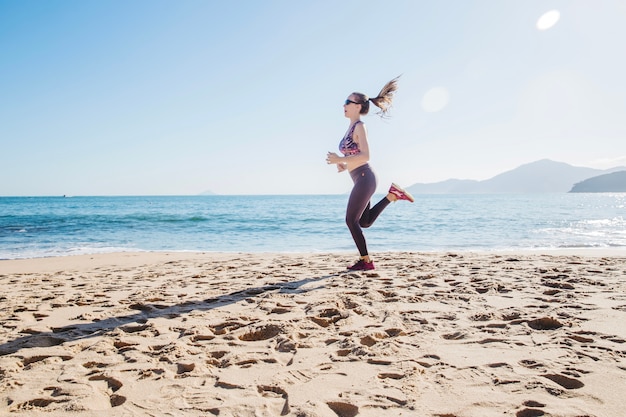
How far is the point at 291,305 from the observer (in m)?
3.37

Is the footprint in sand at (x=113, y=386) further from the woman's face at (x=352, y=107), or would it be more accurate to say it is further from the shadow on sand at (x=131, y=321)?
the woman's face at (x=352, y=107)

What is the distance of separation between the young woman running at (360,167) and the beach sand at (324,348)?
735 mm

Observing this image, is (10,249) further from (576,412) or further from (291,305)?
(576,412)

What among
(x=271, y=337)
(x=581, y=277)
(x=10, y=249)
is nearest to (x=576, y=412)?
(x=271, y=337)

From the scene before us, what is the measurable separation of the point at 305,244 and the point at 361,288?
825 centimetres

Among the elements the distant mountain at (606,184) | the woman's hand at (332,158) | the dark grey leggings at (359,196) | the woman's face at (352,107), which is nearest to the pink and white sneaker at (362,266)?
the dark grey leggings at (359,196)

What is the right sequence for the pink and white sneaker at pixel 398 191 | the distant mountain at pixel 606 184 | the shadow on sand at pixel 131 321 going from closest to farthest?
the shadow on sand at pixel 131 321 → the pink and white sneaker at pixel 398 191 → the distant mountain at pixel 606 184

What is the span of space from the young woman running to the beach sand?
2.41 ft

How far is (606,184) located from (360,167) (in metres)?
156

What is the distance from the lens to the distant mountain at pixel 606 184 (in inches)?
4815

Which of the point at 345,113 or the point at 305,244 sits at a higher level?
the point at 345,113

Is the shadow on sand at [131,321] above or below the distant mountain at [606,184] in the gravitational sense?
below

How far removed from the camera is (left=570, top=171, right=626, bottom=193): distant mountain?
122 meters

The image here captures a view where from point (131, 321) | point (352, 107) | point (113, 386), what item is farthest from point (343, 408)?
point (352, 107)
